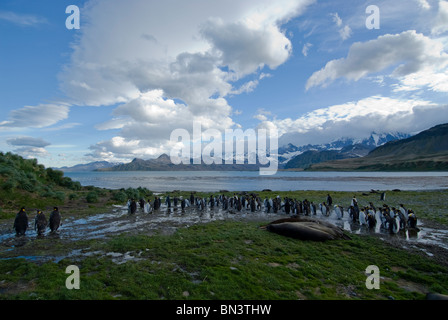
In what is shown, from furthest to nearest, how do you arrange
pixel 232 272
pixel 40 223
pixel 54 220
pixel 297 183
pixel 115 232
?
pixel 297 183, pixel 115 232, pixel 54 220, pixel 40 223, pixel 232 272

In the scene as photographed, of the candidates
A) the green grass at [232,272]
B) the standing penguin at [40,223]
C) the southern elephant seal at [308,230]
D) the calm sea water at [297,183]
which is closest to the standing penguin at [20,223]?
the standing penguin at [40,223]

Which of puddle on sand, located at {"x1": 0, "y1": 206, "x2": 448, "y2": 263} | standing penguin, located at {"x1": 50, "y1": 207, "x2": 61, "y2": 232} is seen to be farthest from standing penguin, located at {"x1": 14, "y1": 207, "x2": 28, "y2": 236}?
standing penguin, located at {"x1": 50, "y1": 207, "x2": 61, "y2": 232}

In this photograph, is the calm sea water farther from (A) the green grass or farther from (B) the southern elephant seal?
(A) the green grass

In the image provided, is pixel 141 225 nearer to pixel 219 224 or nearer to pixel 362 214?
pixel 219 224

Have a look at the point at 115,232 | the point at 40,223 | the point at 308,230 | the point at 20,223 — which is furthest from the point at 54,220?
the point at 308,230

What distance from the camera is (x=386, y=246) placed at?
1131 centimetres

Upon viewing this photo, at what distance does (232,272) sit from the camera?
7691mm

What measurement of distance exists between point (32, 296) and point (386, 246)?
47.5 ft

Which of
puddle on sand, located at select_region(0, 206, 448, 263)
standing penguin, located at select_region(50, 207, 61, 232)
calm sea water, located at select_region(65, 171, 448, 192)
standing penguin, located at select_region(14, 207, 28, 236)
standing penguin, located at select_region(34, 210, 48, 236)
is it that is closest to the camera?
puddle on sand, located at select_region(0, 206, 448, 263)

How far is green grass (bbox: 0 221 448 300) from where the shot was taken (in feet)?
20.9

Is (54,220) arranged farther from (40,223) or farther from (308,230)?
(308,230)
